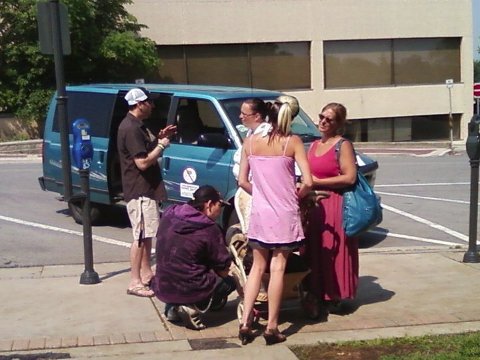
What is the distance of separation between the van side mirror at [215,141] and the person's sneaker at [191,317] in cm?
331

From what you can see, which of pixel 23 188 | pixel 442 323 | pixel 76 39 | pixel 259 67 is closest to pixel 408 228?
pixel 442 323

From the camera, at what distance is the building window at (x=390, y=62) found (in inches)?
1303

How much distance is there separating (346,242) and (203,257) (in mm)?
1187

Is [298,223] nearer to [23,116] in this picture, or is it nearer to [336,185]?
[336,185]

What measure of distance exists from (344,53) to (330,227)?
90.9ft

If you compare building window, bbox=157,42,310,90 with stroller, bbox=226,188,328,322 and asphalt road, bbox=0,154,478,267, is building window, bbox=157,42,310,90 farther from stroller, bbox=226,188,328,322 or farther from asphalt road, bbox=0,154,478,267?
stroller, bbox=226,188,328,322

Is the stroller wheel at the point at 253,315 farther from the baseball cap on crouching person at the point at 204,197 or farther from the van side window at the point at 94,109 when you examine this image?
the van side window at the point at 94,109

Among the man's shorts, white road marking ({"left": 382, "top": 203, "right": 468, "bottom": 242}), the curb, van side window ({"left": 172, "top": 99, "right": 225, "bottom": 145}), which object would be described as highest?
van side window ({"left": 172, "top": 99, "right": 225, "bottom": 145})

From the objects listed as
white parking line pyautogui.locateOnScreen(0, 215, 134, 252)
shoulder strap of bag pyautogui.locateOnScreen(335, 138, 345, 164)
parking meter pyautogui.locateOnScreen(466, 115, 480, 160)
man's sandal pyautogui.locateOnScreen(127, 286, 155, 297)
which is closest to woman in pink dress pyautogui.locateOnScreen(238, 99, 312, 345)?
shoulder strap of bag pyautogui.locateOnScreen(335, 138, 345, 164)

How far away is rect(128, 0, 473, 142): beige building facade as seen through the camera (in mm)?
31000

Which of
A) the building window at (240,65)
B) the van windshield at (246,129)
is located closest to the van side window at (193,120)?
the van windshield at (246,129)

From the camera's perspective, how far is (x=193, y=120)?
10.0 metres

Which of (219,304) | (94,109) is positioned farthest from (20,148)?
(219,304)

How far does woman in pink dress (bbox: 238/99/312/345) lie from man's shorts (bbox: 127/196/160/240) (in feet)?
5.26
